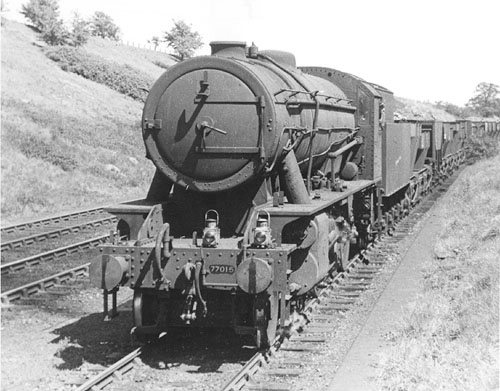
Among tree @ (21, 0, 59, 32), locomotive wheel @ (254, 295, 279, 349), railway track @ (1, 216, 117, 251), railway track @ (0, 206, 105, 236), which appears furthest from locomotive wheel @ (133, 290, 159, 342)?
tree @ (21, 0, 59, 32)

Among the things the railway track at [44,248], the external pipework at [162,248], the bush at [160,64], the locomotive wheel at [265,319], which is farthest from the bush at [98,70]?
the locomotive wheel at [265,319]

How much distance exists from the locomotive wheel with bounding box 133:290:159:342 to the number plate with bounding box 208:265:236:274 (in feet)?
3.34

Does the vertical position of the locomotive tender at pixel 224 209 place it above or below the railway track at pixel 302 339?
above

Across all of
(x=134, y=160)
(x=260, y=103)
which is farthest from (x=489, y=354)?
(x=134, y=160)

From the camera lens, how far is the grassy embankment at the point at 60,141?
67.9 feet

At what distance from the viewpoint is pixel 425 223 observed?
17.3 m

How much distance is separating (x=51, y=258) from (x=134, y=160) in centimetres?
1514

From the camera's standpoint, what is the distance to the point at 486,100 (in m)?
80.6

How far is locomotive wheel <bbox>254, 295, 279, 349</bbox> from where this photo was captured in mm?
7094

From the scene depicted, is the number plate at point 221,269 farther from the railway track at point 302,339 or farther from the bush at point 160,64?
the bush at point 160,64

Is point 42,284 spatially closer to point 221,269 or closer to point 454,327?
point 221,269

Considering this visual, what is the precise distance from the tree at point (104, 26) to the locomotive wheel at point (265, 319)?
64.6m

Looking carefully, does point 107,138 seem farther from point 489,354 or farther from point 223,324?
point 489,354

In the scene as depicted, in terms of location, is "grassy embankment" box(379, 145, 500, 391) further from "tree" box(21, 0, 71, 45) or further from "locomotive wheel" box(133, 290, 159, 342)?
"tree" box(21, 0, 71, 45)
